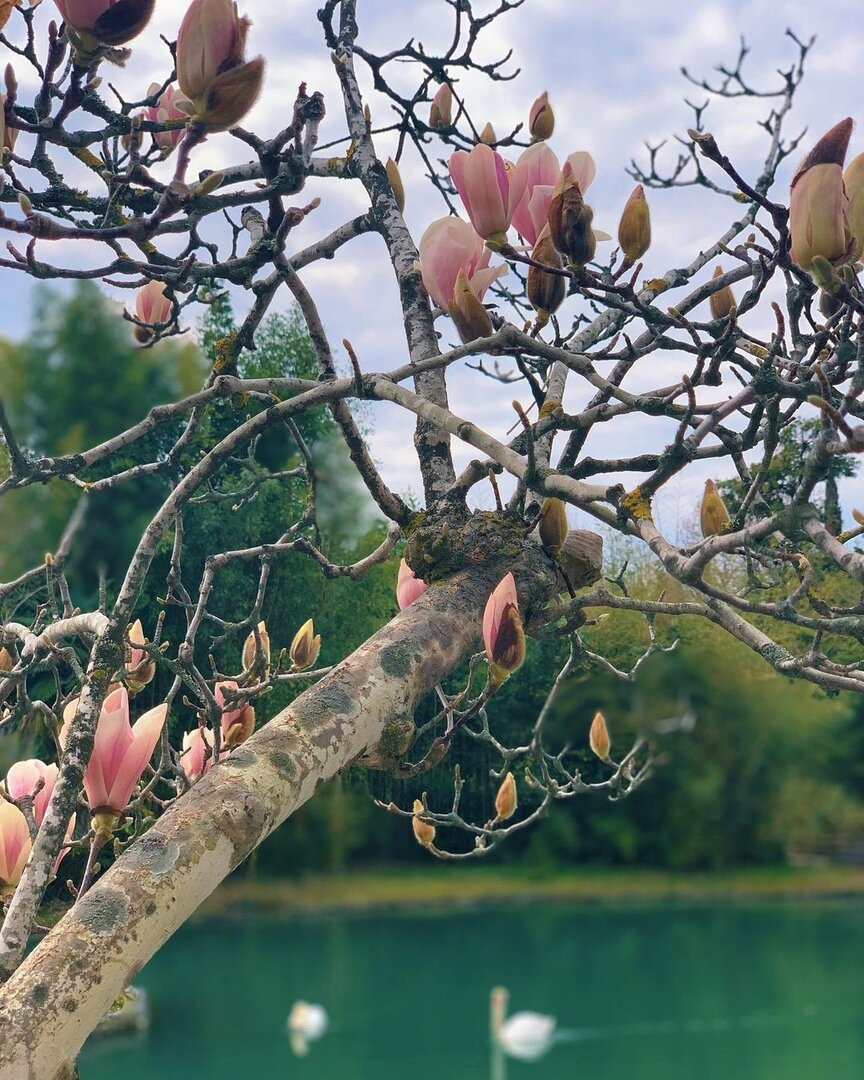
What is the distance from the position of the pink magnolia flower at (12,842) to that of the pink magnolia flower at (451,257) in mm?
425

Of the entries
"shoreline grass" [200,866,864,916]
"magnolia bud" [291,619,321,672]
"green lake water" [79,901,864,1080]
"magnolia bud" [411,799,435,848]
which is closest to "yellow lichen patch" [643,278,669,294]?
"magnolia bud" [291,619,321,672]

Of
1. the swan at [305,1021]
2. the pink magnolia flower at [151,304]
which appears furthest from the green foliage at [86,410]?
the swan at [305,1021]

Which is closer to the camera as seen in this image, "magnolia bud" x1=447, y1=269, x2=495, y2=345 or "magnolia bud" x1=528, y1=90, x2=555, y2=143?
"magnolia bud" x1=447, y1=269, x2=495, y2=345

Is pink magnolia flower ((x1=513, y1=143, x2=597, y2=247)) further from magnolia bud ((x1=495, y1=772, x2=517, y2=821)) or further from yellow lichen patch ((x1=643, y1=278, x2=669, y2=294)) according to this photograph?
magnolia bud ((x1=495, y1=772, x2=517, y2=821))

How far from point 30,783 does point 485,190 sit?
0.48 meters

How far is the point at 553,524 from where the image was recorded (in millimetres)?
800

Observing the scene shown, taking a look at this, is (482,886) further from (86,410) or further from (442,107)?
(442,107)

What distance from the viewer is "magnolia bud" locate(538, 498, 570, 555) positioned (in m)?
0.79

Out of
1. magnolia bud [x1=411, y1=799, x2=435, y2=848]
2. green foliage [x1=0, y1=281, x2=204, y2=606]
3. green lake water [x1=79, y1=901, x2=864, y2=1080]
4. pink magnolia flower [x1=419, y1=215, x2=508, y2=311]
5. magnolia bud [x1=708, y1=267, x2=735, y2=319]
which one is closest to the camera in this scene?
pink magnolia flower [x1=419, y1=215, x2=508, y2=311]

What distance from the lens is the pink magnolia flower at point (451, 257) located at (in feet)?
2.37

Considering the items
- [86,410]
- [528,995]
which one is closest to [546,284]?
[86,410]

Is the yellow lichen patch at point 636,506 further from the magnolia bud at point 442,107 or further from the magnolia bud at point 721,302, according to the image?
the magnolia bud at point 442,107

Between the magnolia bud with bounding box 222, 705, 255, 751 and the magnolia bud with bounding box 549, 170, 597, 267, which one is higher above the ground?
A: the magnolia bud with bounding box 549, 170, 597, 267

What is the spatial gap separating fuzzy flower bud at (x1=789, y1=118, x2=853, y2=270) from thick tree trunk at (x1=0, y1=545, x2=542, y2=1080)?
0.35 metres
